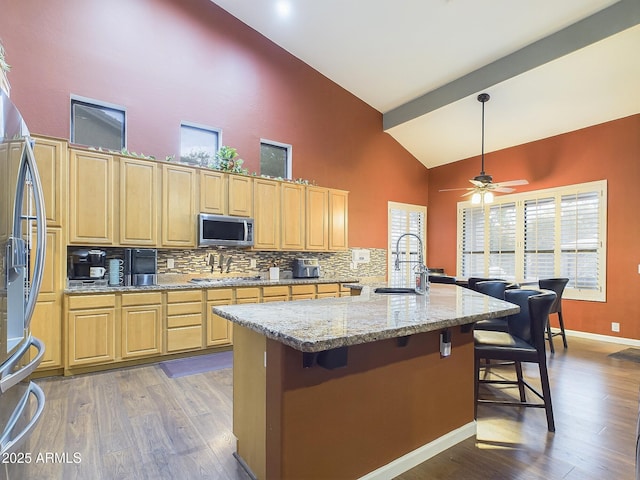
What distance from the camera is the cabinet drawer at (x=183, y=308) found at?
153 inches

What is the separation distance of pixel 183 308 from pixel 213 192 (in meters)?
1.49

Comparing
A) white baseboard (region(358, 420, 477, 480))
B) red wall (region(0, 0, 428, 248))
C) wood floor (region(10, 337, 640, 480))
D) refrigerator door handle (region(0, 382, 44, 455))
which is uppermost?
red wall (region(0, 0, 428, 248))

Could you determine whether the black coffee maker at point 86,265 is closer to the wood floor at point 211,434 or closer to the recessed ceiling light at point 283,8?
the wood floor at point 211,434

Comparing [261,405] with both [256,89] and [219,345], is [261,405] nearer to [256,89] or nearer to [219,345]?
[219,345]

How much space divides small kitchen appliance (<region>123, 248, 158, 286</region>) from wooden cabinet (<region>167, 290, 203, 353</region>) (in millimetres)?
335

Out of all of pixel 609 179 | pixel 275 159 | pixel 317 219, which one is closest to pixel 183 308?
pixel 317 219

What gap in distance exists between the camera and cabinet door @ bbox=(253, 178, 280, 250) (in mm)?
4810

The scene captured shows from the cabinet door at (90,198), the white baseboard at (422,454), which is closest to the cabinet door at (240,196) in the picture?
the cabinet door at (90,198)

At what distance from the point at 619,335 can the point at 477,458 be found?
13.8 feet

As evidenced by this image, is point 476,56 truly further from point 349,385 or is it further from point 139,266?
point 139,266

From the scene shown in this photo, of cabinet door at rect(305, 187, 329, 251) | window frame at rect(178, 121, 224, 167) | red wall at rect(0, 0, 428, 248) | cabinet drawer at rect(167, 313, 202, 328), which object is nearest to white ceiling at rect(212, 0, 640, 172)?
red wall at rect(0, 0, 428, 248)

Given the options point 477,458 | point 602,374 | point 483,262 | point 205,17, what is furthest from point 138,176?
point 483,262

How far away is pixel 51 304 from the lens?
128 inches

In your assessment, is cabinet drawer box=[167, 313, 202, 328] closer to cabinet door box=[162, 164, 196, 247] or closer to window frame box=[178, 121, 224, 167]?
cabinet door box=[162, 164, 196, 247]
